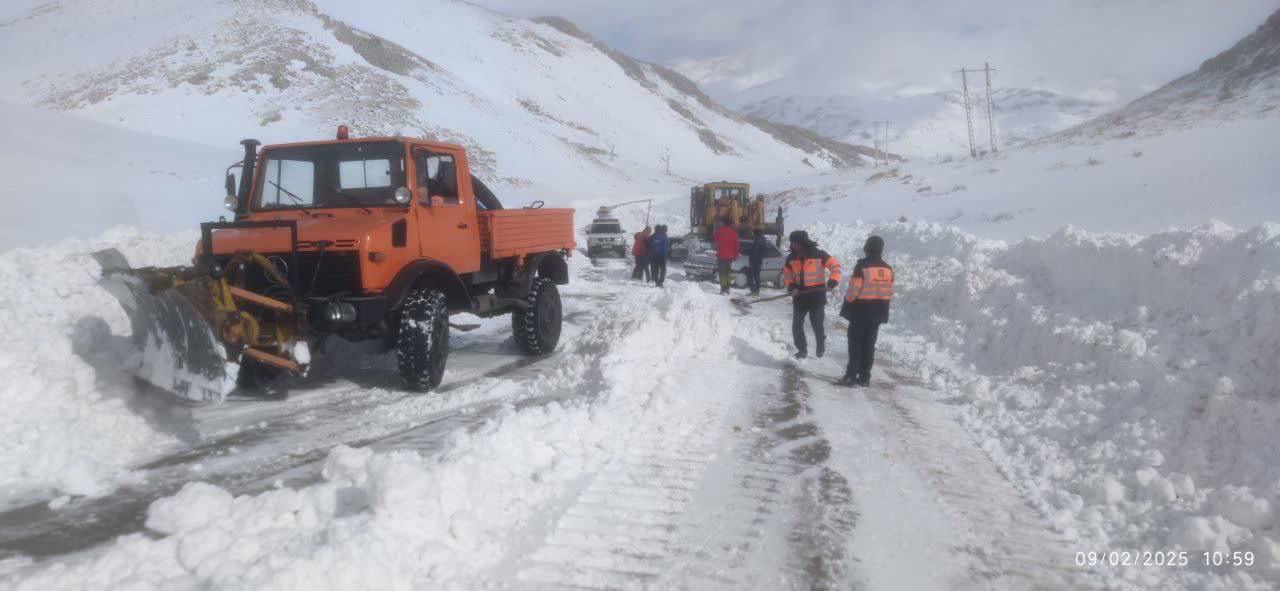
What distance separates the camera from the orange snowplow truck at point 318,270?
531 centimetres

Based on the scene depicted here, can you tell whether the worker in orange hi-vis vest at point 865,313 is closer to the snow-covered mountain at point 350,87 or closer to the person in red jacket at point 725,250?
the person in red jacket at point 725,250

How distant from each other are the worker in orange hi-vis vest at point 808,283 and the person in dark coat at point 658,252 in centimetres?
802

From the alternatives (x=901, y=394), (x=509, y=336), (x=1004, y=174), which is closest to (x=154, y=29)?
(x=1004, y=174)

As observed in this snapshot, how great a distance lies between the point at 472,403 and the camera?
6.52 m

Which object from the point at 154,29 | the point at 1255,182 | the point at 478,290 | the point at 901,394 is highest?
the point at 154,29

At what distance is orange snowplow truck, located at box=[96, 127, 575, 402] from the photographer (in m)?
5.31

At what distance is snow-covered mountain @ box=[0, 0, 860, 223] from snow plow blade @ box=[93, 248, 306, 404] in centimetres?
1998

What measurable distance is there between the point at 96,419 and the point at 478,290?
364 cm

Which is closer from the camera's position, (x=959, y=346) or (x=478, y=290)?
(x=478, y=290)

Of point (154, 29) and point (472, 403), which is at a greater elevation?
point (154, 29)

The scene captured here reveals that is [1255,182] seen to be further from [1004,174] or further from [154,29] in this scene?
[154,29]

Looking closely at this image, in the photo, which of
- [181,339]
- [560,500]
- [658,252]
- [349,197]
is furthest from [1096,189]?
[181,339]

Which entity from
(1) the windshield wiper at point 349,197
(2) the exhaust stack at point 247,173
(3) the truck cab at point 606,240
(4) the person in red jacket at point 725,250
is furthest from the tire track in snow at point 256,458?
(3) the truck cab at point 606,240

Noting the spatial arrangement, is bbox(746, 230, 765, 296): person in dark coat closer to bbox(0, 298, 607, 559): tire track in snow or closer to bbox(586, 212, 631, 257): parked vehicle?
bbox(0, 298, 607, 559): tire track in snow
